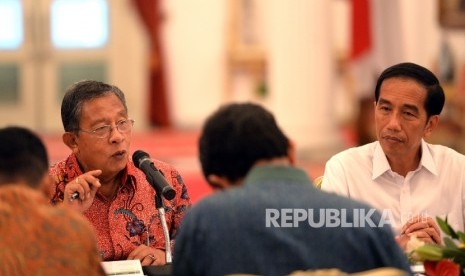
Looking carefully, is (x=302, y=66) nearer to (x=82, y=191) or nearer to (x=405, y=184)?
(x=405, y=184)

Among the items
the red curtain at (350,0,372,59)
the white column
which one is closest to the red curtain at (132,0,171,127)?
the white column

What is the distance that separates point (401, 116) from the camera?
3.83 meters

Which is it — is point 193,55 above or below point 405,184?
below

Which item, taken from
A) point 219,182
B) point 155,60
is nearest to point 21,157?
point 219,182

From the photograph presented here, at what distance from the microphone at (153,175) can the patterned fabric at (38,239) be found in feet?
2.69

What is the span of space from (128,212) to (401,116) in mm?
1098

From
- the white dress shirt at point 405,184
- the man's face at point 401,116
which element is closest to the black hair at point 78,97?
the white dress shirt at point 405,184

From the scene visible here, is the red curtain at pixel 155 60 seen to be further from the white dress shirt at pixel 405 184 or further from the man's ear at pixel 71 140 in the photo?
the white dress shirt at pixel 405 184

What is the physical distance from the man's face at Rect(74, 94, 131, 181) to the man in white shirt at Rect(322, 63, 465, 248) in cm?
80

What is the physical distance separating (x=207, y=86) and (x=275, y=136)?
42.2ft

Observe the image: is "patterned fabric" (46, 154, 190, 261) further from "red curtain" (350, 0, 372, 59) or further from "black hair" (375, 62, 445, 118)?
"red curtain" (350, 0, 372, 59)

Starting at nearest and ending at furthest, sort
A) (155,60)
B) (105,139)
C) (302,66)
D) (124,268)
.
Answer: (124,268) → (105,139) → (302,66) → (155,60)

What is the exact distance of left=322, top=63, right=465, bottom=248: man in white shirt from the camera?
3.80 m

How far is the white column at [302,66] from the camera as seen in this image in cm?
1090
